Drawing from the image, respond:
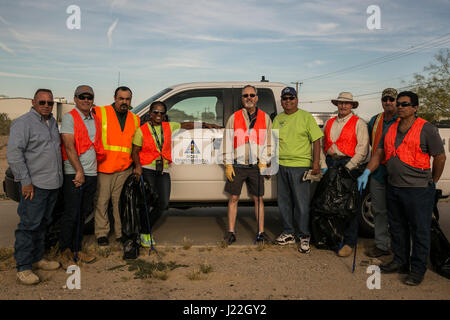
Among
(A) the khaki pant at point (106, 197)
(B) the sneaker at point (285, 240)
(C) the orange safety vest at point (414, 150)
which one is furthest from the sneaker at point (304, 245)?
(A) the khaki pant at point (106, 197)

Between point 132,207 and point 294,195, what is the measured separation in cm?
199

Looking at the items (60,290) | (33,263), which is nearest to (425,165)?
(60,290)

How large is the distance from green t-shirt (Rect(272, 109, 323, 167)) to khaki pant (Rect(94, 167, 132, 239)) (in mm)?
1982

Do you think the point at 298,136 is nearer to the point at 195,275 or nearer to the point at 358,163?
the point at 358,163

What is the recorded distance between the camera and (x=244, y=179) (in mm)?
5152

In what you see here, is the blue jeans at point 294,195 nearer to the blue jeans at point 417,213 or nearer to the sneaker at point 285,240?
the sneaker at point 285,240

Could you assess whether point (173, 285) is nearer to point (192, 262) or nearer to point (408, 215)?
point (192, 262)

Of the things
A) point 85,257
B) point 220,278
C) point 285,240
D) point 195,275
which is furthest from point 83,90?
point 285,240

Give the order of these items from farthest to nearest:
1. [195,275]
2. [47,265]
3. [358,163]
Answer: [358,163] → [47,265] → [195,275]

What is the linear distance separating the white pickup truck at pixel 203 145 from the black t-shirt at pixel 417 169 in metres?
1.46

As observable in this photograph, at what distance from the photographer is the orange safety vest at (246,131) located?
501cm
